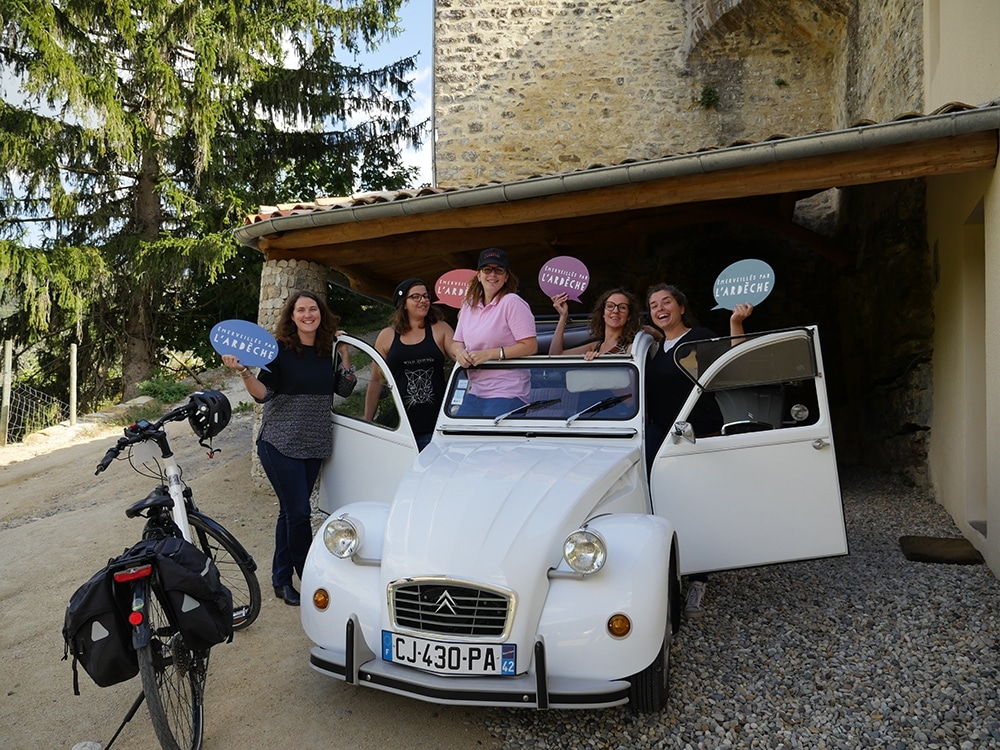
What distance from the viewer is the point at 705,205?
8828 millimetres

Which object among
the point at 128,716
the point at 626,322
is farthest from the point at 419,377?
the point at 128,716

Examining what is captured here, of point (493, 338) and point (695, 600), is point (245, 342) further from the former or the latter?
point (695, 600)

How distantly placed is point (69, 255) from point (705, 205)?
11.6 metres

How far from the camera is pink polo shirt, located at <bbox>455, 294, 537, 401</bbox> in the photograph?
176 inches

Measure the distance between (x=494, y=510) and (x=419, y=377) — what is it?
1.69 meters

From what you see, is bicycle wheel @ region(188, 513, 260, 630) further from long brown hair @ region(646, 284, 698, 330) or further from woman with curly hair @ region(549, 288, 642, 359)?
long brown hair @ region(646, 284, 698, 330)

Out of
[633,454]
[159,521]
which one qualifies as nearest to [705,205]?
[633,454]

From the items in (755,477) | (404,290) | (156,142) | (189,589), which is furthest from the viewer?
(156,142)

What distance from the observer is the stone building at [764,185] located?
548 cm

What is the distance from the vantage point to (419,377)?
4.83 m

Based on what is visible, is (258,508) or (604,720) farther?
(258,508)

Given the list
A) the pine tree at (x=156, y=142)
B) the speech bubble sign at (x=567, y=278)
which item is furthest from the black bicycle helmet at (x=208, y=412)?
the pine tree at (x=156, y=142)

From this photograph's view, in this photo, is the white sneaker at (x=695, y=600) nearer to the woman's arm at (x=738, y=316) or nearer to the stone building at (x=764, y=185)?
the woman's arm at (x=738, y=316)

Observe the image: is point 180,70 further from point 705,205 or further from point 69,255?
point 705,205
